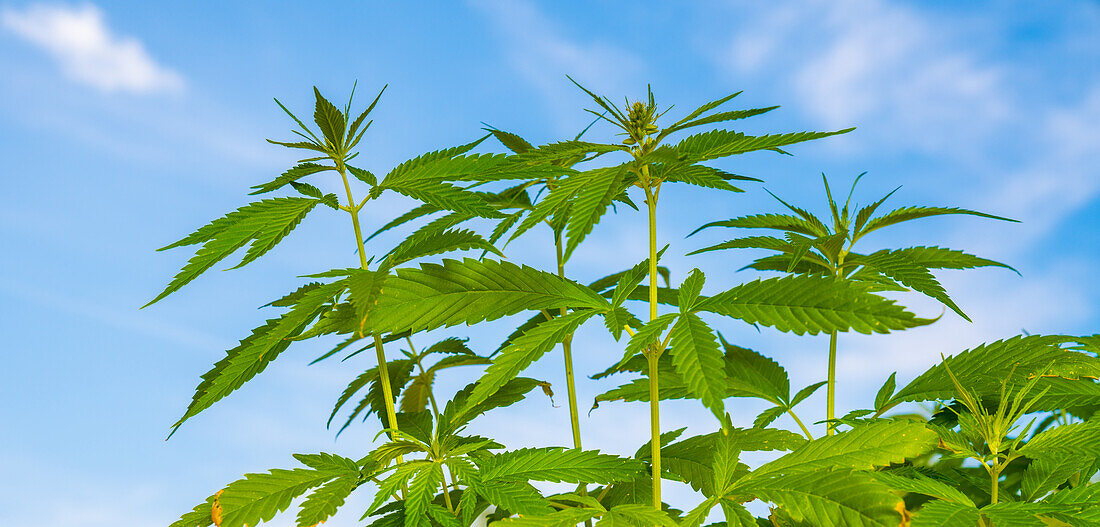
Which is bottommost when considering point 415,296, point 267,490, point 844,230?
point 267,490

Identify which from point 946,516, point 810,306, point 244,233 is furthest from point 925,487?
point 244,233

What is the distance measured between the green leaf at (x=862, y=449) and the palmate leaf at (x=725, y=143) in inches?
19.6

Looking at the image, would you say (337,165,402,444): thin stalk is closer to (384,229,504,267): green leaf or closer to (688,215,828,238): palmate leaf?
(384,229,504,267): green leaf

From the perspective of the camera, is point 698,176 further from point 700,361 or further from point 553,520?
point 553,520

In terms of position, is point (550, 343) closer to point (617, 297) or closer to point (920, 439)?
point (617, 297)

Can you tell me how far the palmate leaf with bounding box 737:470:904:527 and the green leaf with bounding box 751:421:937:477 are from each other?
2.5 inches

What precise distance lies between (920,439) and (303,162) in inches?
47.9

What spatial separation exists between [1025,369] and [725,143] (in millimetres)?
720

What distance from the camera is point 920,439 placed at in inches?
50.8

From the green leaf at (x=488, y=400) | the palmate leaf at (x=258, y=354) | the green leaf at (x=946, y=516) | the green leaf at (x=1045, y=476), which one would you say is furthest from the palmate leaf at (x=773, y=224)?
the palmate leaf at (x=258, y=354)

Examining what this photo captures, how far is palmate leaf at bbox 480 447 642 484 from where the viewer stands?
1297 millimetres

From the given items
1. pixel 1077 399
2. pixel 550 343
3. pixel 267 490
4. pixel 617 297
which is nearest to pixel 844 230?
pixel 1077 399

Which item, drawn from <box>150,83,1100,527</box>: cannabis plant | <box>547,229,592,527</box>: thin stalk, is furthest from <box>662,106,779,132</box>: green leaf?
<box>547,229,592,527</box>: thin stalk

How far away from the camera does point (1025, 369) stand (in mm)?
1467
